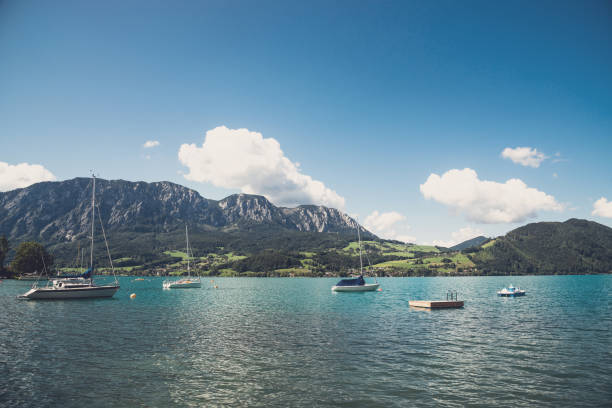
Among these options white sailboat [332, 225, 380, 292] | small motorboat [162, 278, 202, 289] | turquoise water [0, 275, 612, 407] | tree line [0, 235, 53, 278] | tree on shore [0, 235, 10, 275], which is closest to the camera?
turquoise water [0, 275, 612, 407]

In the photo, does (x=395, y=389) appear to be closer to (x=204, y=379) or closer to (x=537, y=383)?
(x=537, y=383)

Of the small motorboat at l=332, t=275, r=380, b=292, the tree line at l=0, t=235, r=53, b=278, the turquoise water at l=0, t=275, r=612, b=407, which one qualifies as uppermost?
the tree line at l=0, t=235, r=53, b=278

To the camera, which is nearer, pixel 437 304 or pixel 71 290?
pixel 437 304

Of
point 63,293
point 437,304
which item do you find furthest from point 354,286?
point 63,293

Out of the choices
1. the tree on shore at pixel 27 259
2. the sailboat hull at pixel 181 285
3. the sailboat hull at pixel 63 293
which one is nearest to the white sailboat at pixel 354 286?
the sailboat hull at pixel 181 285

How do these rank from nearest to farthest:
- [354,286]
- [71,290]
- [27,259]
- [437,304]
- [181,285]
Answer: [437,304] < [71,290] < [354,286] < [181,285] < [27,259]

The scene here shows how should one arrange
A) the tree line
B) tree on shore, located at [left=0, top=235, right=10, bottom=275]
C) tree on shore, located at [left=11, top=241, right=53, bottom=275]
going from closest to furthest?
tree on shore, located at [left=11, top=241, right=53, bottom=275] → the tree line → tree on shore, located at [left=0, top=235, right=10, bottom=275]

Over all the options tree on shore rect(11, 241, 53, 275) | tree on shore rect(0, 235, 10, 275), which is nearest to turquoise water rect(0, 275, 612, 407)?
tree on shore rect(11, 241, 53, 275)

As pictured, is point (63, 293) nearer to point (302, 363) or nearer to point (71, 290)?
point (71, 290)

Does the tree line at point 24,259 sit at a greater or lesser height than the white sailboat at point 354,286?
greater

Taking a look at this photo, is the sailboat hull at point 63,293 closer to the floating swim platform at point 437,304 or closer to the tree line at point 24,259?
the floating swim platform at point 437,304

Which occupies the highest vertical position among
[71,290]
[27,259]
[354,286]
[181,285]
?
[27,259]

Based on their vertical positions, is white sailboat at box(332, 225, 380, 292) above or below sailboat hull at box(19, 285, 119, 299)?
below

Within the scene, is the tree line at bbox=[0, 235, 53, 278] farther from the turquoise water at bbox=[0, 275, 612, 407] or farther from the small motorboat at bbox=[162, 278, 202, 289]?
the turquoise water at bbox=[0, 275, 612, 407]
